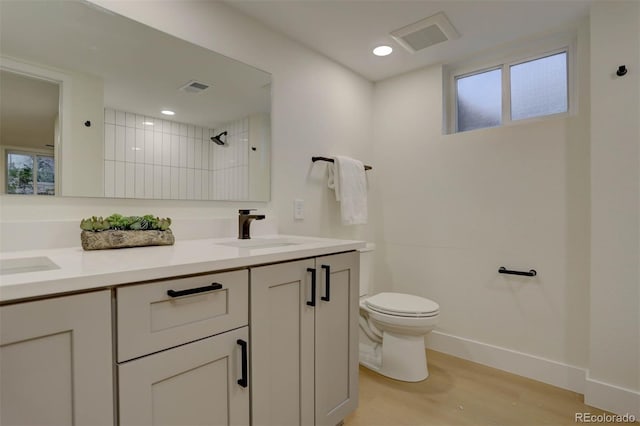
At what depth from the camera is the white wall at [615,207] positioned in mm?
1646

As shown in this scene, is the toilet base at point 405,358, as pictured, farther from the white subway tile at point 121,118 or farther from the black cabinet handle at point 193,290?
the white subway tile at point 121,118

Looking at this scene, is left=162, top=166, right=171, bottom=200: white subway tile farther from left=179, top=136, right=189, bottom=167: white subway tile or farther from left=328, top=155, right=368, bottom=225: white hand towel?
left=328, top=155, right=368, bottom=225: white hand towel

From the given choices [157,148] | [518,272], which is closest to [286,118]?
[157,148]

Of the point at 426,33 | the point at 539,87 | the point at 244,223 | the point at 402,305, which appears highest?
the point at 426,33

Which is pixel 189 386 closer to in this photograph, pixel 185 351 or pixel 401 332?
pixel 185 351

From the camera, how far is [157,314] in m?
0.89

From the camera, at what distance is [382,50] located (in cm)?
227

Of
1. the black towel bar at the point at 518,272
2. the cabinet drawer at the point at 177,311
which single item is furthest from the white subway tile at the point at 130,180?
the black towel bar at the point at 518,272

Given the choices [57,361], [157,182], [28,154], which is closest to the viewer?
[57,361]

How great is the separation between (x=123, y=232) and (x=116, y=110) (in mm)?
557

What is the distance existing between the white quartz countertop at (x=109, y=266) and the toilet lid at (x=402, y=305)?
81cm

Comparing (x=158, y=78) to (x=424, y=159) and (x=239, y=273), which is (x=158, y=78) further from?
(x=424, y=159)

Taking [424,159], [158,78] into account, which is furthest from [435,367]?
[158,78]

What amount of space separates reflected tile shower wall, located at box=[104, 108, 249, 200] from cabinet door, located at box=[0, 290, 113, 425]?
0.81m
